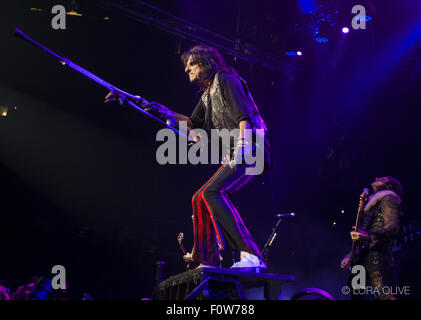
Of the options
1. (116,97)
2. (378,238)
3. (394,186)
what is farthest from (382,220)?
(116,97)

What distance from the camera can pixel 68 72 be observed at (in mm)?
10008

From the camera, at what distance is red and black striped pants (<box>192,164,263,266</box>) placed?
12.0ft

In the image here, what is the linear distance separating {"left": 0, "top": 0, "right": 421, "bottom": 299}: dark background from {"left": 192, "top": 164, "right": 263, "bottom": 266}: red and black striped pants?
A: 570cm

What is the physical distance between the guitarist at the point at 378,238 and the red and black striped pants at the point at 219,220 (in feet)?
8.34

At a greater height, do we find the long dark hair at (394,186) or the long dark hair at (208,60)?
the long dark hair at (208,60)

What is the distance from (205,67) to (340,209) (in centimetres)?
755

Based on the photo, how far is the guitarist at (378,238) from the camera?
5355 millimetres

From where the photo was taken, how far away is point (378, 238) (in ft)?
18.2

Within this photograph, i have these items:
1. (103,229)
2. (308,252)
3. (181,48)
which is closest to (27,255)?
(103,229)

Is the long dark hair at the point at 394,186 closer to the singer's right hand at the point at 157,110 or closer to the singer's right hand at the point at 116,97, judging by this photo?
the singer's right hand at the point at 157,110

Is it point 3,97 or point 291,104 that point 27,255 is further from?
point 291,104

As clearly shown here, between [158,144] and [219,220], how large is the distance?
8035mm

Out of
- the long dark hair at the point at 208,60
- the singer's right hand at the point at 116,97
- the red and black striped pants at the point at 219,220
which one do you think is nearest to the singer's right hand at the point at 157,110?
the singer's right hand at the point at 116,97

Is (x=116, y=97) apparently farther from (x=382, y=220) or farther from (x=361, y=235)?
(x=382, y=220)
